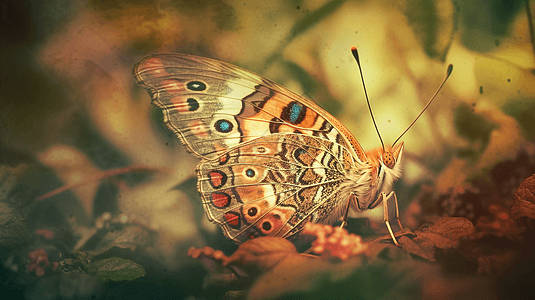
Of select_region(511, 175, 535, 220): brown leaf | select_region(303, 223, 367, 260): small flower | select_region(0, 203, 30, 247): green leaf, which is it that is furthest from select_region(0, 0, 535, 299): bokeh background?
select_region(511, 175, 535, 220): brown leaf

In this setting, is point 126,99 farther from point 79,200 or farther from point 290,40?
point 290,40

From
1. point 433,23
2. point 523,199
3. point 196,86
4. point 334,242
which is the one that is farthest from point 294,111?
point 523,199

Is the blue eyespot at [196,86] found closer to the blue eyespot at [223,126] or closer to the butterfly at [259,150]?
the butterfly at [259,150]

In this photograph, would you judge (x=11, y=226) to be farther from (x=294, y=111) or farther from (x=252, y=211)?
(x=294, y=111)

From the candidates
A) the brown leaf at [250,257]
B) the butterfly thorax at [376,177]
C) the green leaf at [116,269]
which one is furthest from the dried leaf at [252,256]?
the butterfly thorax at [376,177]

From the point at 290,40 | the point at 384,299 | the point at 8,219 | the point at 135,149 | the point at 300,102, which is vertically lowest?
the point at 384,299

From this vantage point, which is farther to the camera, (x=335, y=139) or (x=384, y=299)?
(x=384, y=299)

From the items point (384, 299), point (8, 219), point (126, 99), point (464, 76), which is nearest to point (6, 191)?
point (8, 219)

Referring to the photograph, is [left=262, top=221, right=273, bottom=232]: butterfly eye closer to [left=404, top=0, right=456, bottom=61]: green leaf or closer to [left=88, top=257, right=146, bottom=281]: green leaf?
[left=88, top=257, right=146, bottom=281]: green leaf
